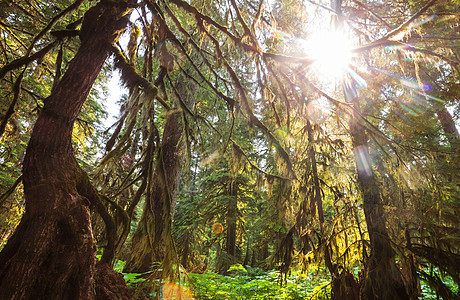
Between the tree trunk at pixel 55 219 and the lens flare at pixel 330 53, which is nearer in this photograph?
the tree trunk at pixel 55 219

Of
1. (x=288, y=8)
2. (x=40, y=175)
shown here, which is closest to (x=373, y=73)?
(x=288, y=8)

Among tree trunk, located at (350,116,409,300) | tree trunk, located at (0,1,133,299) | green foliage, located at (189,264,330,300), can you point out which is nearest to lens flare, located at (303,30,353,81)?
tree trunk, located at (350,116,409,300)

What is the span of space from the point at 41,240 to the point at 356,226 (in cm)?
421

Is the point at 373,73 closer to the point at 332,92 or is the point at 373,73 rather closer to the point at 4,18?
the point at 332,92

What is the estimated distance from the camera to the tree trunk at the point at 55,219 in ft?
5.33

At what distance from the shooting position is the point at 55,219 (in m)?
1.80

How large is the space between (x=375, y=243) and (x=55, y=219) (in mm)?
4110

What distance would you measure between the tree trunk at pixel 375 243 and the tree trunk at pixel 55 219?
11.4ft

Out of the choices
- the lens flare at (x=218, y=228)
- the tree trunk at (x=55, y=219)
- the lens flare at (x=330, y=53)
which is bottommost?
the tree trunk at (x=55, y=219)

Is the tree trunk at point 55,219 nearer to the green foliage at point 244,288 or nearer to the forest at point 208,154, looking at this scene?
the forest at point 208,154

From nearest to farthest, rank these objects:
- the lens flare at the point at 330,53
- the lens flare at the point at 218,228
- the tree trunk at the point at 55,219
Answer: the tree trunk at the point at 55,219 < the lens flare at the point at 330,53 < the lens flare at the point at 218,228

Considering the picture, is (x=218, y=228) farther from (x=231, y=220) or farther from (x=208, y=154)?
(x=208, y=154)

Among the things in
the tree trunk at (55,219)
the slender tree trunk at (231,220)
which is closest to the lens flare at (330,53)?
the tree trunk at (55,219)

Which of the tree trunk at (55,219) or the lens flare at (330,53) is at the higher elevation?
the lens flare at (330,53)
